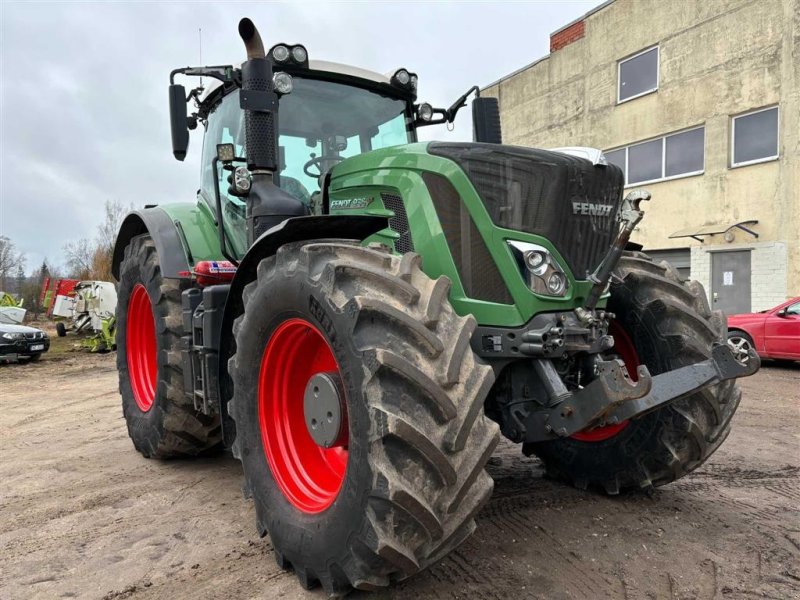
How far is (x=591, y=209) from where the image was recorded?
9.59 feet

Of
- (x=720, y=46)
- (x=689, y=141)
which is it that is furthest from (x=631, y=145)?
(x=720, y=46)

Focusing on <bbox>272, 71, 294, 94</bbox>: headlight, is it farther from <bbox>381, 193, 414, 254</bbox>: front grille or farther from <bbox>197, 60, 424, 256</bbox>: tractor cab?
<bbox>381, 193, 414, 254</bbox>: front grille

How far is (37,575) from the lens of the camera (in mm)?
2865

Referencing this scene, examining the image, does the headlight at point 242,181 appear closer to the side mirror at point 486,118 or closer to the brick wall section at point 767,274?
A: the side mirror at point 486,118

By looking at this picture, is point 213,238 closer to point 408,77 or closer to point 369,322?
point 408,77

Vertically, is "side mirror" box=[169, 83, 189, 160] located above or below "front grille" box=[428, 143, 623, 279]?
above

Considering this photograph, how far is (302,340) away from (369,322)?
28.6 inches

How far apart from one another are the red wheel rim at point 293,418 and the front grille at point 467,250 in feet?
2.36

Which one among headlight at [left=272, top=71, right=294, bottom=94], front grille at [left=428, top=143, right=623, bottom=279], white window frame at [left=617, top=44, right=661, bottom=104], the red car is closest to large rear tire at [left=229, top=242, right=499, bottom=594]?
front grille at [left=428, top=143, right=623, bottom=279]

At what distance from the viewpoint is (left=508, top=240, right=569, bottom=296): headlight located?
2.72 metres

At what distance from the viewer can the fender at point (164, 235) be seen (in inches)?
166

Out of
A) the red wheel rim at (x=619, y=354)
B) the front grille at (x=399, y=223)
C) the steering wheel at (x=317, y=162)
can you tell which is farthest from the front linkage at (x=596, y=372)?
the steering wheel at (x=317, y=162)

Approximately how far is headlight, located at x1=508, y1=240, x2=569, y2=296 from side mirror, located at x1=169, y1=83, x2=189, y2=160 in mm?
2185

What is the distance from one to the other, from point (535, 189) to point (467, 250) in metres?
0.41
